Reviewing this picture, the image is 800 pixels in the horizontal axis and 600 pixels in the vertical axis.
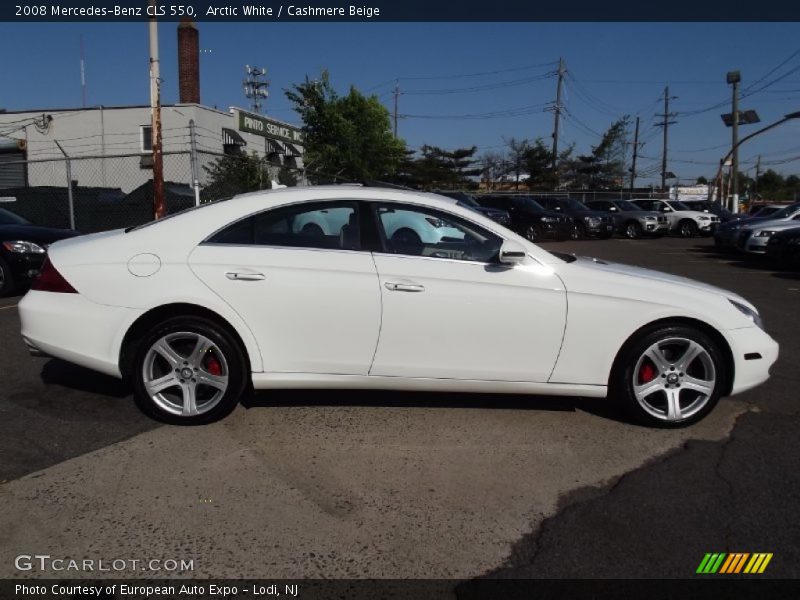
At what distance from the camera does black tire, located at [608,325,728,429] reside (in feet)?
13.4

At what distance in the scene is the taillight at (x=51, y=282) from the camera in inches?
163

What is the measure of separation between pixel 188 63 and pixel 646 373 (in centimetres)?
2805

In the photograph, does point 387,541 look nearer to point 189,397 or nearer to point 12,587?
point 12,587

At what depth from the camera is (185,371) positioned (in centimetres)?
408

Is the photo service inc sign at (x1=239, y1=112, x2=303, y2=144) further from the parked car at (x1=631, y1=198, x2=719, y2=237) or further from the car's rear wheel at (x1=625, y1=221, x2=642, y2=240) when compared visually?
the parked car at (x1=631, y1=198, x2=719, y2=237)

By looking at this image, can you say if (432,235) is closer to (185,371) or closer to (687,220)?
(185,371)

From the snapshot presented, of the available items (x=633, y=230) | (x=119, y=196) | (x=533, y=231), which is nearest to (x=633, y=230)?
(x=633, y=230)

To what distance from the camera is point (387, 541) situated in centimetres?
286

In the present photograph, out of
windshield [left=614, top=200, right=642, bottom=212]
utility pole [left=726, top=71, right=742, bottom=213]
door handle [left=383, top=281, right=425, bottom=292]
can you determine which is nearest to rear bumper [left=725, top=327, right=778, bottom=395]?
door handle [left=383, top=281, right=425, bottom=292]

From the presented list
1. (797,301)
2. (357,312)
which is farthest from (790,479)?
(797,301)

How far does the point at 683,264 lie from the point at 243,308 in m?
13.7

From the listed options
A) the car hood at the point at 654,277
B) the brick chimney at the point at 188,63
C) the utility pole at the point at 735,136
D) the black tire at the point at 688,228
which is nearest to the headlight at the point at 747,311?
the car hood at the point at 654,277

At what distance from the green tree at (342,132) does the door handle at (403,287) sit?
26.5 m
